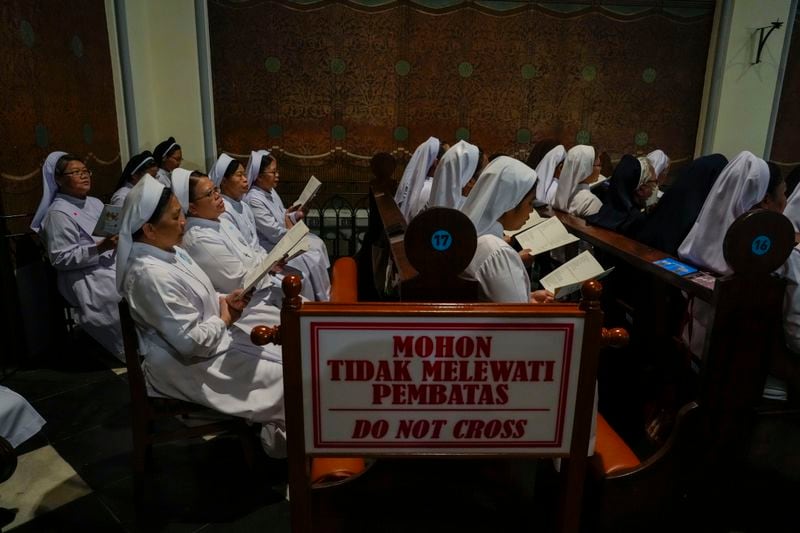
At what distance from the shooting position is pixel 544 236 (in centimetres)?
256

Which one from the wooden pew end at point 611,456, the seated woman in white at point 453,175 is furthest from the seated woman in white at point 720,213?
the seated woman in white at point 453,175

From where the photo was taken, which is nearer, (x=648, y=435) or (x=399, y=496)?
(x=399, y=496)

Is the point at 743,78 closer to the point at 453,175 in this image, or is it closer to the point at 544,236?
the point at 453,175

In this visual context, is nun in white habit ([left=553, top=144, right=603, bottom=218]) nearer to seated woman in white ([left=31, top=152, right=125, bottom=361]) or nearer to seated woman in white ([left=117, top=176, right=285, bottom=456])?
seated woman in white ([left=117, top=176, right=285, bottom=456])

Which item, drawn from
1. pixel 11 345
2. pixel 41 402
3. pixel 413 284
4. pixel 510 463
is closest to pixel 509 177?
pixel 413 284

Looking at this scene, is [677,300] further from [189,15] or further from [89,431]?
[189,15]

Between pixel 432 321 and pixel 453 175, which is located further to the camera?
pixel 453 175

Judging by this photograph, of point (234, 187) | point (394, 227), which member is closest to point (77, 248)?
point (234, 187)

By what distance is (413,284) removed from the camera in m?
1.49

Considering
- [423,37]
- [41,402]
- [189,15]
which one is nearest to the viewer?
[41,402]

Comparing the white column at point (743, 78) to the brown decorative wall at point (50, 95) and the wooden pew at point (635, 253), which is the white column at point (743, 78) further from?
the brown decorative wall at point (50, 95)

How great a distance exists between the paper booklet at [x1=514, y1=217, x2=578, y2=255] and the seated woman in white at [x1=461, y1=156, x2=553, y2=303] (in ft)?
0.52

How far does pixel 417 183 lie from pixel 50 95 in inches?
117

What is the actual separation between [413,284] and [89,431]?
2.33 metres
